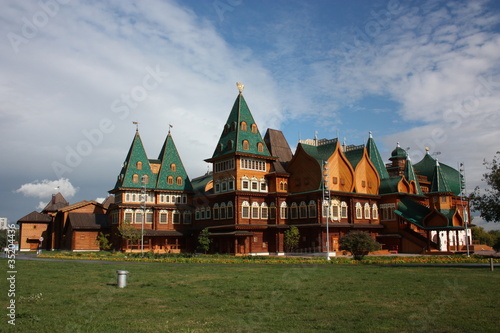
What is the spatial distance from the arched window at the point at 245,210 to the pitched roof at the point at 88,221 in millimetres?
21219

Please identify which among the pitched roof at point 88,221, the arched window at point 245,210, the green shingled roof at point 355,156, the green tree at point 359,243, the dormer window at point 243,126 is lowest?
the green tree at point 359,243

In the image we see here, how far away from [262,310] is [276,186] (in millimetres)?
40445

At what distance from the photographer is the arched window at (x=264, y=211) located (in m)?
52.1

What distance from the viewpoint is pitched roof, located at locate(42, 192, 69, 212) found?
77012 mm

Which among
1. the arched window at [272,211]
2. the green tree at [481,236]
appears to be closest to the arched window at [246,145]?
the arched window at [272,211]

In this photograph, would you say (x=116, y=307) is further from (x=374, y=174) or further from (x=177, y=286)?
(x=374, y=174)

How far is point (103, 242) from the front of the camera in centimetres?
5841

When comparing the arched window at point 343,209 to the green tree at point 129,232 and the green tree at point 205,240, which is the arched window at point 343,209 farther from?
the green tree at point 129,232

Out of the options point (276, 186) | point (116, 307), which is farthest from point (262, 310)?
point (276, 186)

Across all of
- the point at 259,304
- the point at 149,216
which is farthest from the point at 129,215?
the point at 259,304

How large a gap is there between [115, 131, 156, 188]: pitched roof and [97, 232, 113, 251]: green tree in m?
6.72

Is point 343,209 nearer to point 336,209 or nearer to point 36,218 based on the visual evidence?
point 336,209

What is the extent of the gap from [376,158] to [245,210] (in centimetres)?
2232

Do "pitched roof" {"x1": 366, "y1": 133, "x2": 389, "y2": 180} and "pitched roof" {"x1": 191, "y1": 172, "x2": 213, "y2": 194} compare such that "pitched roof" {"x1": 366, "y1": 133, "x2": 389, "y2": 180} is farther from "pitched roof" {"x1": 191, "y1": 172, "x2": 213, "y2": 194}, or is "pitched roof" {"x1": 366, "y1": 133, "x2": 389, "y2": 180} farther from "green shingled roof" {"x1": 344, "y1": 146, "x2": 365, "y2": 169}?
"pitched roof" {"x1": 191, "y1": 172, "x2": 213, "y2": 194}
